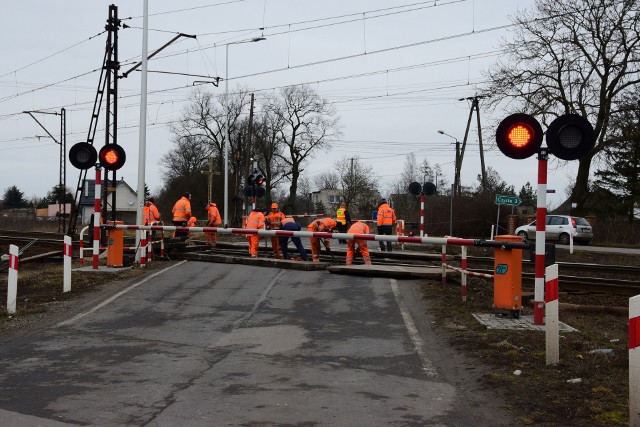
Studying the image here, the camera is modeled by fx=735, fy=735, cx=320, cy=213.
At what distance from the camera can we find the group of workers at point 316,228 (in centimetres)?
1658

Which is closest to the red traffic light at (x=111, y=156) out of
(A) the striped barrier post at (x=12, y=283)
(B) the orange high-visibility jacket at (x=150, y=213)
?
(B) the orange high-visibility jacket at (x=150, y=213)

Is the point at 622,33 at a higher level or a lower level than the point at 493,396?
higher

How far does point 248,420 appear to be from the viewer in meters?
5.62

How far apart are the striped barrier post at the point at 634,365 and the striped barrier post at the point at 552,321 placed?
2024 mm

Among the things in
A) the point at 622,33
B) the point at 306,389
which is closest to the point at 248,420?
the point at 306,389

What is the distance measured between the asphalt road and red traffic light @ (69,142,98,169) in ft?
14.6

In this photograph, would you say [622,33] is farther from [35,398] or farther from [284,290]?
[35,398]

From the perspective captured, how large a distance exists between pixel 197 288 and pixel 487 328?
5906 mm

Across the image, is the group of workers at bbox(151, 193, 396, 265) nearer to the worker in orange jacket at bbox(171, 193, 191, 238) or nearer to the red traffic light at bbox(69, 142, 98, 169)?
the worker in orange jacket at bbox(171, 193, 191, 238)

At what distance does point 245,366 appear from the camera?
757 cm

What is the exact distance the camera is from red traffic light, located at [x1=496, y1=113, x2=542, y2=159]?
9.60 metres

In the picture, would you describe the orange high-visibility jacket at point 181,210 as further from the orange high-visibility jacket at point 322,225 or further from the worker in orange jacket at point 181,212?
the orange high-visibility jacket at point 322,225

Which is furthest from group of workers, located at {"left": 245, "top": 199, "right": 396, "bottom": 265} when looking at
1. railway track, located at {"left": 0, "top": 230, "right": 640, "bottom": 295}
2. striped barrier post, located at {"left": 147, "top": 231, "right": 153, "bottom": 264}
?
striped barrier post, located at {"left": 147, "top": 231, "right": 153, "bottom": 264}

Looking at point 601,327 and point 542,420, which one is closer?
point 542,420
